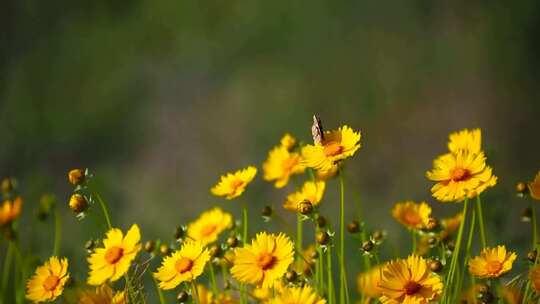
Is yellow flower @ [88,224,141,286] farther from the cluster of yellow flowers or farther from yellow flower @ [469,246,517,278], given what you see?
yellow flower @ [469,246,517,278]

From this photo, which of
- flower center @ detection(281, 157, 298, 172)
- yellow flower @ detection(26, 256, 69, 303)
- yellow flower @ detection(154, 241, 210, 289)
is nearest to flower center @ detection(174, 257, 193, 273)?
yellow flower @ detection(154, 241, 210, 289)

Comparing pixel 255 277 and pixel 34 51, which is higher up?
pixel 255 277

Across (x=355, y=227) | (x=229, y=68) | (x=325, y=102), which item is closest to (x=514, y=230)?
(x=325, y=102)

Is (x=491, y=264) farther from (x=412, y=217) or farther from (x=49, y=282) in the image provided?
(x=49, y=282)

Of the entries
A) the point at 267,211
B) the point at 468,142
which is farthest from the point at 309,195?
the point at 468,142

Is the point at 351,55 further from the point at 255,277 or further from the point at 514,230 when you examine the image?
the point at 255,277

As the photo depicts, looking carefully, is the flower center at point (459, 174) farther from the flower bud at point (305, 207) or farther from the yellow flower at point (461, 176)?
→ the flower bud at point (305, 207)
